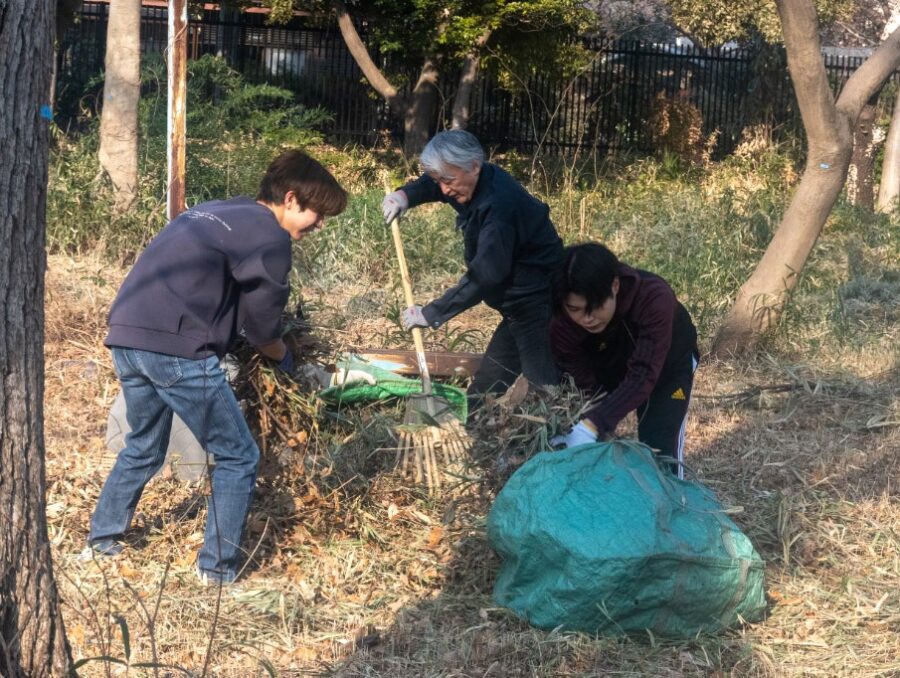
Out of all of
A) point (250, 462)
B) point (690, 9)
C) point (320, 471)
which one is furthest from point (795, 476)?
point (690, 9)

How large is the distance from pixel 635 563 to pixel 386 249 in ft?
16.1

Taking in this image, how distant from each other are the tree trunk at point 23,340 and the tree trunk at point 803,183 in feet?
16.7

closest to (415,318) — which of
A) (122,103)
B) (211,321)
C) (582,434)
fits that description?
(582,434)

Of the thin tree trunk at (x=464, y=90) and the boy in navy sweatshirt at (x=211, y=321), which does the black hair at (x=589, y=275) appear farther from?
the thin tree trunk at (x=464, y=90)

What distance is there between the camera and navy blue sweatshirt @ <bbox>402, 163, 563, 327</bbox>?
446 cm

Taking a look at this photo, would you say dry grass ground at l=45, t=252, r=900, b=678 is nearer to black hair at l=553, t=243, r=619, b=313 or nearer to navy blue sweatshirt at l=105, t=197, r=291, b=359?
navy blue sweatshirt at l=105, t=197, r=291, b=359

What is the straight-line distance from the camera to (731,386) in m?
6.38

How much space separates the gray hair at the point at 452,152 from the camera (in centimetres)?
447

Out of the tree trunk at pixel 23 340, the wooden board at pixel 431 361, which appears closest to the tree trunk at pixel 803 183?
the wooden board at pixel 431 361

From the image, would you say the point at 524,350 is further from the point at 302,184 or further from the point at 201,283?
the point at 201,283

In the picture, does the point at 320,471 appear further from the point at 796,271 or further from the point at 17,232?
the point at 796,271

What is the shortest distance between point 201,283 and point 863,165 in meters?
10.4

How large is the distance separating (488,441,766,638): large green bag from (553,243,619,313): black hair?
51cm

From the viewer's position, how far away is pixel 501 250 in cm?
445
